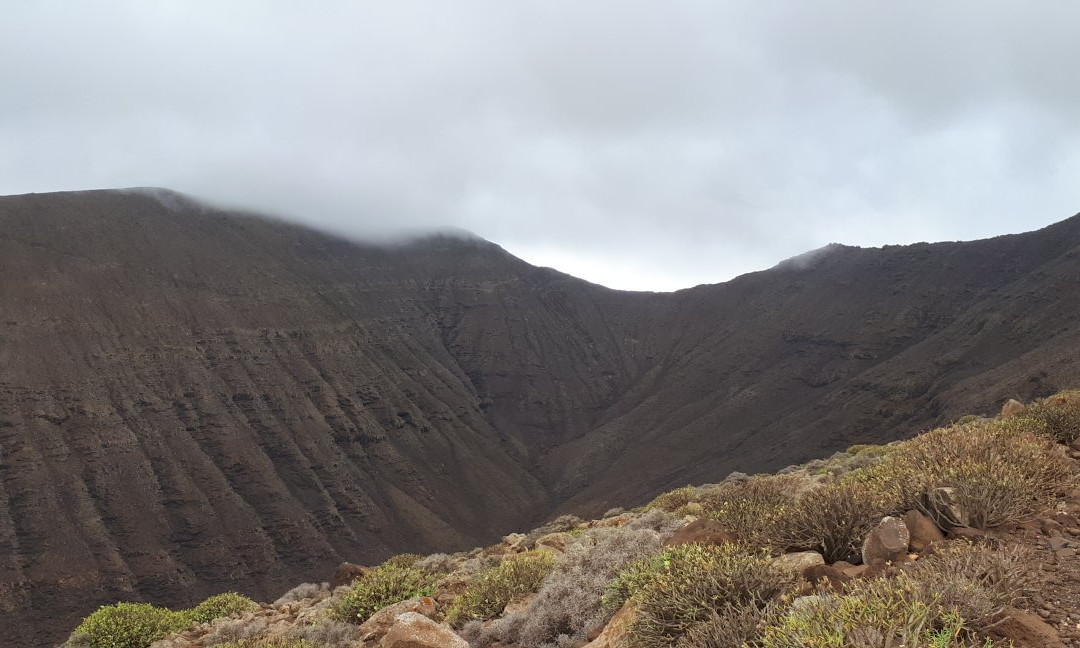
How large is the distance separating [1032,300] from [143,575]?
103 m

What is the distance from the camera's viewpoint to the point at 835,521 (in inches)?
246

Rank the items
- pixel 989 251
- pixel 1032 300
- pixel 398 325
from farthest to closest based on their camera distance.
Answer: pixel 398 325, pixel 989 251, pixel 1032 300

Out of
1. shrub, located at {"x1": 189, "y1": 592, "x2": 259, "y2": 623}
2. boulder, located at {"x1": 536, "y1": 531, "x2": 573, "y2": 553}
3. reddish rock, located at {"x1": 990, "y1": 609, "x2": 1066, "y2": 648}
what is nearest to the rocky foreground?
reddish rock, located at {"x1": 990, "y1": 609, "x2": 1066, "y2": 648}

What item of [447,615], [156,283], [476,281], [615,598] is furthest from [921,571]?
[476,281]

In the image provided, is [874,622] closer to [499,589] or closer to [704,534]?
[704,534]

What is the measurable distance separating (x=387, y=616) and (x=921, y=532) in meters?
7.15

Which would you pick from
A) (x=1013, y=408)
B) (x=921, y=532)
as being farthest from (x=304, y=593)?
(x=1013, y=408)

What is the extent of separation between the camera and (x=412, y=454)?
86.0 m

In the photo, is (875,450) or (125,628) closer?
(125,628)

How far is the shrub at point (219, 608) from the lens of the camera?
1292 cm

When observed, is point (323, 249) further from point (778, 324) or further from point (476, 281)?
point (778, 324)

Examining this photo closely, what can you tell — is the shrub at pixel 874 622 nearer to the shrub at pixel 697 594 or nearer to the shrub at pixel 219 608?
the shrub at pixel 697 594

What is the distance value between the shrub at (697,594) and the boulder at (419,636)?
7.55ft

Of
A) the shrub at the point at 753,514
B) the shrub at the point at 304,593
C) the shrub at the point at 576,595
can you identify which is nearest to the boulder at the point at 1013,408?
the shrub at the point at 753,514
